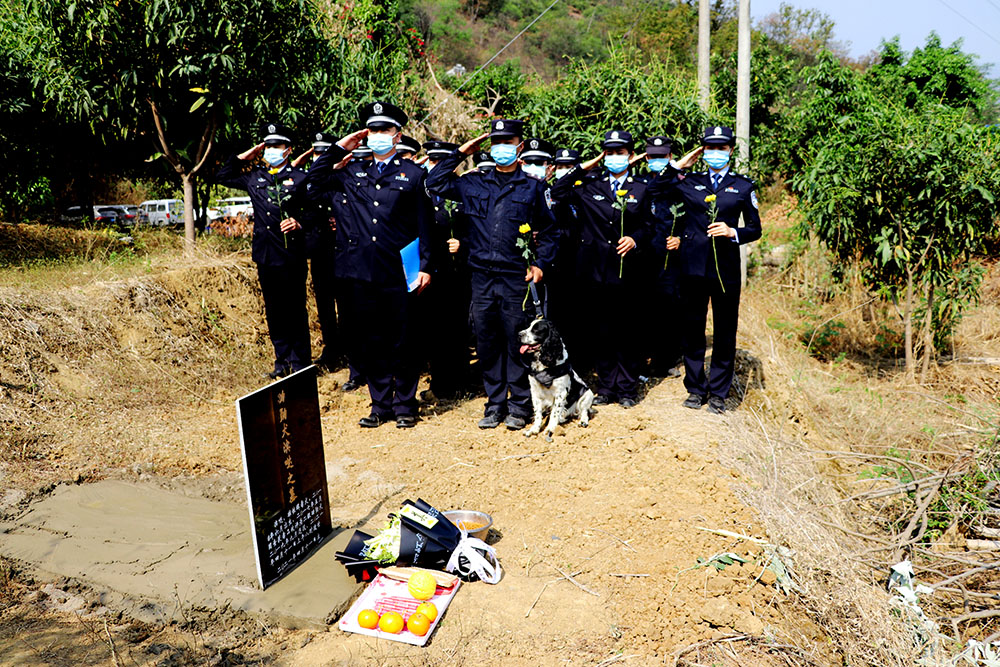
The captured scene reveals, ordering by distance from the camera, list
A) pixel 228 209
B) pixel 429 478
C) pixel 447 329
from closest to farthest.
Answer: pixel 429 478 < pixel 447 329 < pixel 228 209

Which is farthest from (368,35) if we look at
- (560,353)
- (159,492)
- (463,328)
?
(159,492)

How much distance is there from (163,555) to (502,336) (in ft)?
10.1

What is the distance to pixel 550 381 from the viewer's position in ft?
20.2

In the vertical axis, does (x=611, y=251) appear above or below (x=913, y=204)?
below

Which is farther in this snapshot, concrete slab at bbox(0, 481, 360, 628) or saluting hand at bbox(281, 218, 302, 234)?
saluting hand at bbox(281, 218, 302, 234)

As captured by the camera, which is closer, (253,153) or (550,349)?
(550,349)

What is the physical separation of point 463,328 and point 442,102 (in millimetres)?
3947

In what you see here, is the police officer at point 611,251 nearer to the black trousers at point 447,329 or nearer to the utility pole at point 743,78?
the black trousers at point 447,329

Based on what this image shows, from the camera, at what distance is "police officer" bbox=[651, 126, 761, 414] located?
21.8 ft

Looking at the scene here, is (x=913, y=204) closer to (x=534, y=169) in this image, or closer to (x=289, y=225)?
(x=534, y=169)

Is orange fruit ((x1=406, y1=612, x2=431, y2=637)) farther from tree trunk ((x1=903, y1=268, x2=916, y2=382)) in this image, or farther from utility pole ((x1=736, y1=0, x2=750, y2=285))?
utility pole ((x1=736, y1=0, x2=750, y2=285))

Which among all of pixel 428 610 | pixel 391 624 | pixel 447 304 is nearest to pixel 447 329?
pixel 447 304

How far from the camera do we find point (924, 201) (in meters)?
8.10

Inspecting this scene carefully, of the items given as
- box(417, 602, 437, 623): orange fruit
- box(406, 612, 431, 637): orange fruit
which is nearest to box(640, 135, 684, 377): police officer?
box(417, 602, 437, 623): orange fruit
